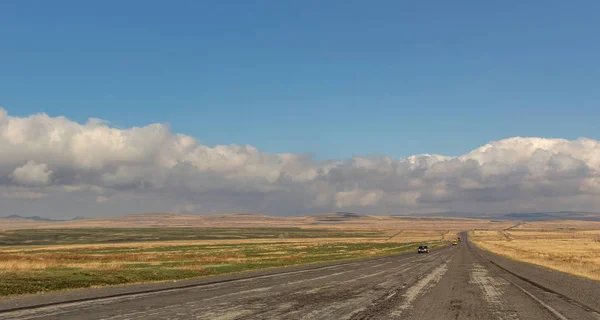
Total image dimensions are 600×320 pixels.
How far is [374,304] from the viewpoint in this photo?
18.7 metres

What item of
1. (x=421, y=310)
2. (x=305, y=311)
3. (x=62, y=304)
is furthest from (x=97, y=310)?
(x=421, y=310)

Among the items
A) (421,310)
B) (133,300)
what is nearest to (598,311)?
(421,310)

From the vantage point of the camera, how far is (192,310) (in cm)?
1705

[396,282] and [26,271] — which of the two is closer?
[396,282]

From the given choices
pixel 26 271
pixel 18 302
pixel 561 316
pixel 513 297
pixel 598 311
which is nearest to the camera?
pixel 561 316

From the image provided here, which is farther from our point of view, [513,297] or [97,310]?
[513,297]

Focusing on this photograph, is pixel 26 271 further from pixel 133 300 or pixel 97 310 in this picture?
pixel 97 310

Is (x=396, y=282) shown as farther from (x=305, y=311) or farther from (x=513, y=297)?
(x=305, y=311)

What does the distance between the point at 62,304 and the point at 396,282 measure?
58.3 ft

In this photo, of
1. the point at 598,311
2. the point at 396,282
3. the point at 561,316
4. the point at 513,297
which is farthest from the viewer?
the point at 396,282

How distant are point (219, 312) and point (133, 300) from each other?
5.52 m

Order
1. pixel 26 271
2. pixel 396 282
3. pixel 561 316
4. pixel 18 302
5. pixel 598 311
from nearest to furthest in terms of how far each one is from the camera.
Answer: pixel 561 316 → pixel 598 311 → pixel 18 302 → pixel 396 282 → pixel 26 271

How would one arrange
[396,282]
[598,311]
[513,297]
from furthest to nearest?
[396,282]
[513,297]
[598,311]

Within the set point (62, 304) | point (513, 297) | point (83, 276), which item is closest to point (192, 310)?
point (62, 304)
